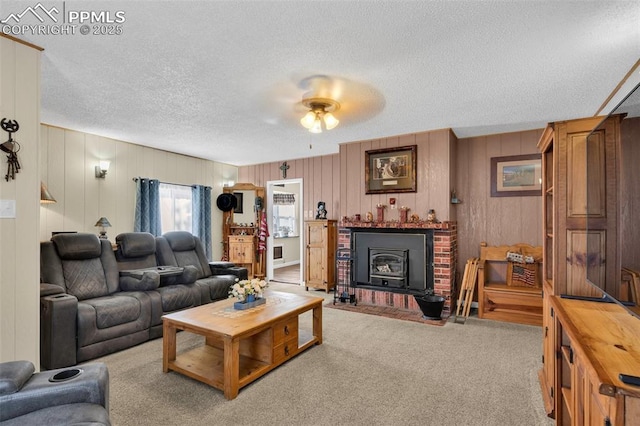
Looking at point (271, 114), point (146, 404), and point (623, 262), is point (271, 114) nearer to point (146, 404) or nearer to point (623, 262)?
point (146, 404)

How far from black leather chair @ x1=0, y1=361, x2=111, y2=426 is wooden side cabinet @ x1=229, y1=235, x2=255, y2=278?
16.3 feet

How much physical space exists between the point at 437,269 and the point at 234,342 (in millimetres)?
3064

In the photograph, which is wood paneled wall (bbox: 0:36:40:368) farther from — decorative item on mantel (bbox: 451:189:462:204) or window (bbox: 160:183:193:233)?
decorative item on mantel (bbox: 451:189:462:204)

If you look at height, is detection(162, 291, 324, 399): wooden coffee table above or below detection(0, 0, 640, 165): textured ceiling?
below

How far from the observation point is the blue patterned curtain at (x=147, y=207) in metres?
5.28

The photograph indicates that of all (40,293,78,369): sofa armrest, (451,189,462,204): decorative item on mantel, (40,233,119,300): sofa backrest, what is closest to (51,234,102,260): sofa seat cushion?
(40,233,119,300): sofa backrest

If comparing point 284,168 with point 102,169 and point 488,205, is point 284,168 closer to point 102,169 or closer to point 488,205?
point 102,169

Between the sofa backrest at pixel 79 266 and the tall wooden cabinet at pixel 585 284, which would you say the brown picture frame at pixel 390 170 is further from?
the sofa backrest at pixel 79 266

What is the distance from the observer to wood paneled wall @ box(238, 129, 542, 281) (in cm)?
442

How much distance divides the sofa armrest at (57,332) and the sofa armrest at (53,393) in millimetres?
1349

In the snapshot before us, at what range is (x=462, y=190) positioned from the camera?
480 cm

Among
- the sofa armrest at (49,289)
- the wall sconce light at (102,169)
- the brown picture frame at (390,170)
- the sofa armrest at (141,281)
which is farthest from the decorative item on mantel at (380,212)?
the wall sconce light at (102,169)

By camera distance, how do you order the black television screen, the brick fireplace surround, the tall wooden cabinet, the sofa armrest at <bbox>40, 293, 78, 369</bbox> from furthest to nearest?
the brick fireplace surround → the sofa armrest at <bbox>40, 293, 78, 369</bbox> → the black television screen → the tall wooden cabinet

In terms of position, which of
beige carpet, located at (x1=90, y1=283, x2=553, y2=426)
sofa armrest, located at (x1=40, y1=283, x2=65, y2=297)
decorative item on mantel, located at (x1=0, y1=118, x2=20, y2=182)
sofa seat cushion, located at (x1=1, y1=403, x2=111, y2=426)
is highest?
decorative item on mantel, located at (x1=0, y1=118, x2=20, y2=182)
